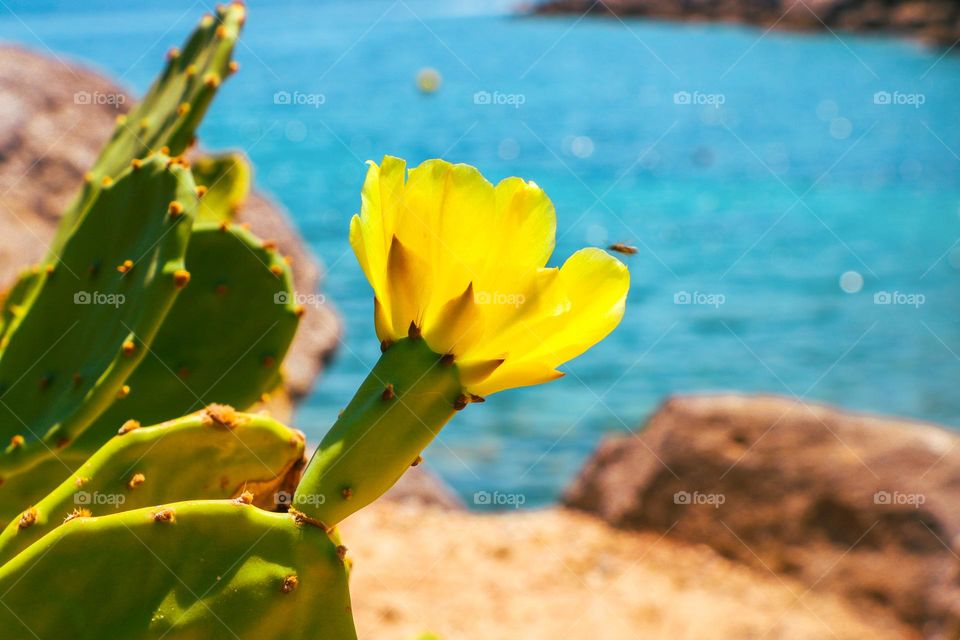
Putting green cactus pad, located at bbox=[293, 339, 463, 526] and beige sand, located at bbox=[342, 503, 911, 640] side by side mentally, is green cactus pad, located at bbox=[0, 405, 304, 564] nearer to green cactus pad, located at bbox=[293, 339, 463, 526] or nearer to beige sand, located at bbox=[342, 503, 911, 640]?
green cactus pad, located at bbox=[293, 339, 463, 526]

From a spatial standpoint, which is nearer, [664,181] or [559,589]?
[559,589]

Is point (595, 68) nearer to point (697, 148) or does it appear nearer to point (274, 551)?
point (697, 148)

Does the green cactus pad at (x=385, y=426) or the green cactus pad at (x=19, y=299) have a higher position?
the green cactus pad at (x=19, y=299)

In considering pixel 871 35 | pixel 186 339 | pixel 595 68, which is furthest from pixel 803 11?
pixel 186 339

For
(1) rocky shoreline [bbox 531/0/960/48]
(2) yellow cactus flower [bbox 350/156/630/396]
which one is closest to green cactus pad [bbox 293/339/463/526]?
(2) yellow cactus flower [bbox 350/156/630/396]

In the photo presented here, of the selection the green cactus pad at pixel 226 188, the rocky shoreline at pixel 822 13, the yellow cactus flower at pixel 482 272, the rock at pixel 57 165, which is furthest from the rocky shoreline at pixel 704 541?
the rocky shoreline at pixel 822 13

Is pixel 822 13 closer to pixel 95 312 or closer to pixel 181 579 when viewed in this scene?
pixel 95 312

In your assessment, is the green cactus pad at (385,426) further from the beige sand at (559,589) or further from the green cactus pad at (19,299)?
the beige sand at (559,589)

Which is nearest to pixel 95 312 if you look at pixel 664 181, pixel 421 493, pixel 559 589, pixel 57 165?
pixel 559 589
